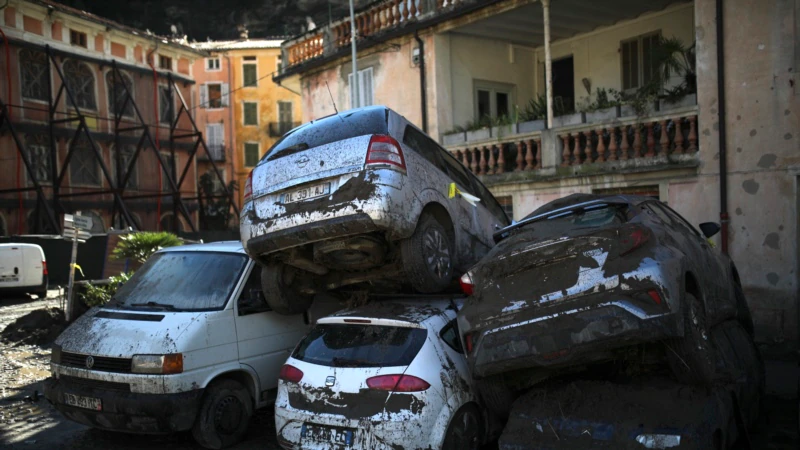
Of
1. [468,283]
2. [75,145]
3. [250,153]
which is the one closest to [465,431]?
[468,283]

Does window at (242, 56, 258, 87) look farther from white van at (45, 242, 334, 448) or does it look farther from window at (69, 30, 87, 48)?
white van at (45, 242, 334, 448)

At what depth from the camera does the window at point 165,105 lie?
33.8 meters

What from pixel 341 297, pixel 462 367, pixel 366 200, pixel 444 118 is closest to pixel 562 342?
pixel 462 367

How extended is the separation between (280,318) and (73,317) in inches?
260

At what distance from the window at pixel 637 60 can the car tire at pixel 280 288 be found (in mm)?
10090

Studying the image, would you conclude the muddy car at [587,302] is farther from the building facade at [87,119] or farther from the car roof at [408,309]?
the building facade at [87,119]

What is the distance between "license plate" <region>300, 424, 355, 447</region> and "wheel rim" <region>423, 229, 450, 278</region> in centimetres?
173

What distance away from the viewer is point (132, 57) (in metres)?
31.8

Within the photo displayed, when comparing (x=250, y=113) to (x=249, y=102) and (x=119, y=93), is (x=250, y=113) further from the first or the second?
(x=119, y=93)

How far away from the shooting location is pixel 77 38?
29.0m

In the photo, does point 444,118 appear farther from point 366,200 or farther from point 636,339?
point 636,339

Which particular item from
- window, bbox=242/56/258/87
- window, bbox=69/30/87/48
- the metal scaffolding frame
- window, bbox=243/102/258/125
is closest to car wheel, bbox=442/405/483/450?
the metal scaffolding frame

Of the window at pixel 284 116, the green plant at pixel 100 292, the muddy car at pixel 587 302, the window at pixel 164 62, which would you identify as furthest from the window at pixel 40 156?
the muddy car at pixel 587 302

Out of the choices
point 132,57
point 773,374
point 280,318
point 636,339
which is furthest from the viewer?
point 132,57
